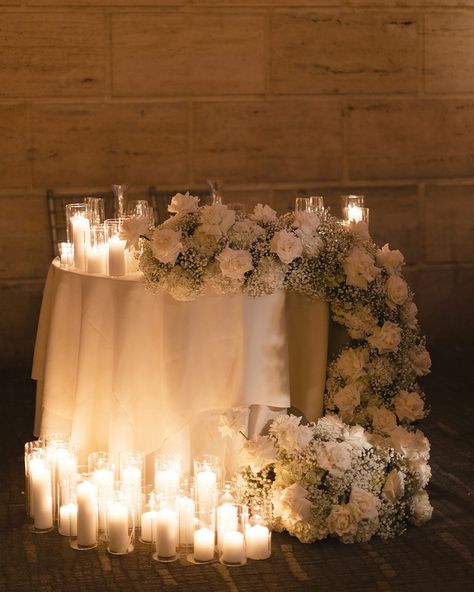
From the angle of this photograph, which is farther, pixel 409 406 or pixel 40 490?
pixel 409 406

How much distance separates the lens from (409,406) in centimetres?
495

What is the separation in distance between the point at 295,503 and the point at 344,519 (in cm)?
20

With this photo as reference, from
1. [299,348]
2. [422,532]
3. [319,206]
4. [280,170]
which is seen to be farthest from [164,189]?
[422,532]

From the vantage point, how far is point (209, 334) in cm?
486

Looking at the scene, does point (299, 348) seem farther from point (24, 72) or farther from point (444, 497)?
point (24, 72)

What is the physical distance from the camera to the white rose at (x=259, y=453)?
15.4 feet

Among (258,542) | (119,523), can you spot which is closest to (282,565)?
(258,542)

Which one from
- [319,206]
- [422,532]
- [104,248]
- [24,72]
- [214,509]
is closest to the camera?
[214,509]

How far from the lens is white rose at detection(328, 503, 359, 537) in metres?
4.59

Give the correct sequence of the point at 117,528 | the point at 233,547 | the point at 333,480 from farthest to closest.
Result: 1. the point at 333,480
2. the point at 117,528
3. the point at 233,547

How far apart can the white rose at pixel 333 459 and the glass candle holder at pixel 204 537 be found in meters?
0.48

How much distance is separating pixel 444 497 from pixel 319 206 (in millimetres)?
1453

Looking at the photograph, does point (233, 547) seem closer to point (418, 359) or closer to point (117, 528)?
point (117, 528)

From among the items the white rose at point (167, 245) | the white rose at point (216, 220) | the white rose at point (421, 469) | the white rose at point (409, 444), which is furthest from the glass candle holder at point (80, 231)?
the white rose at point (421, 469)
